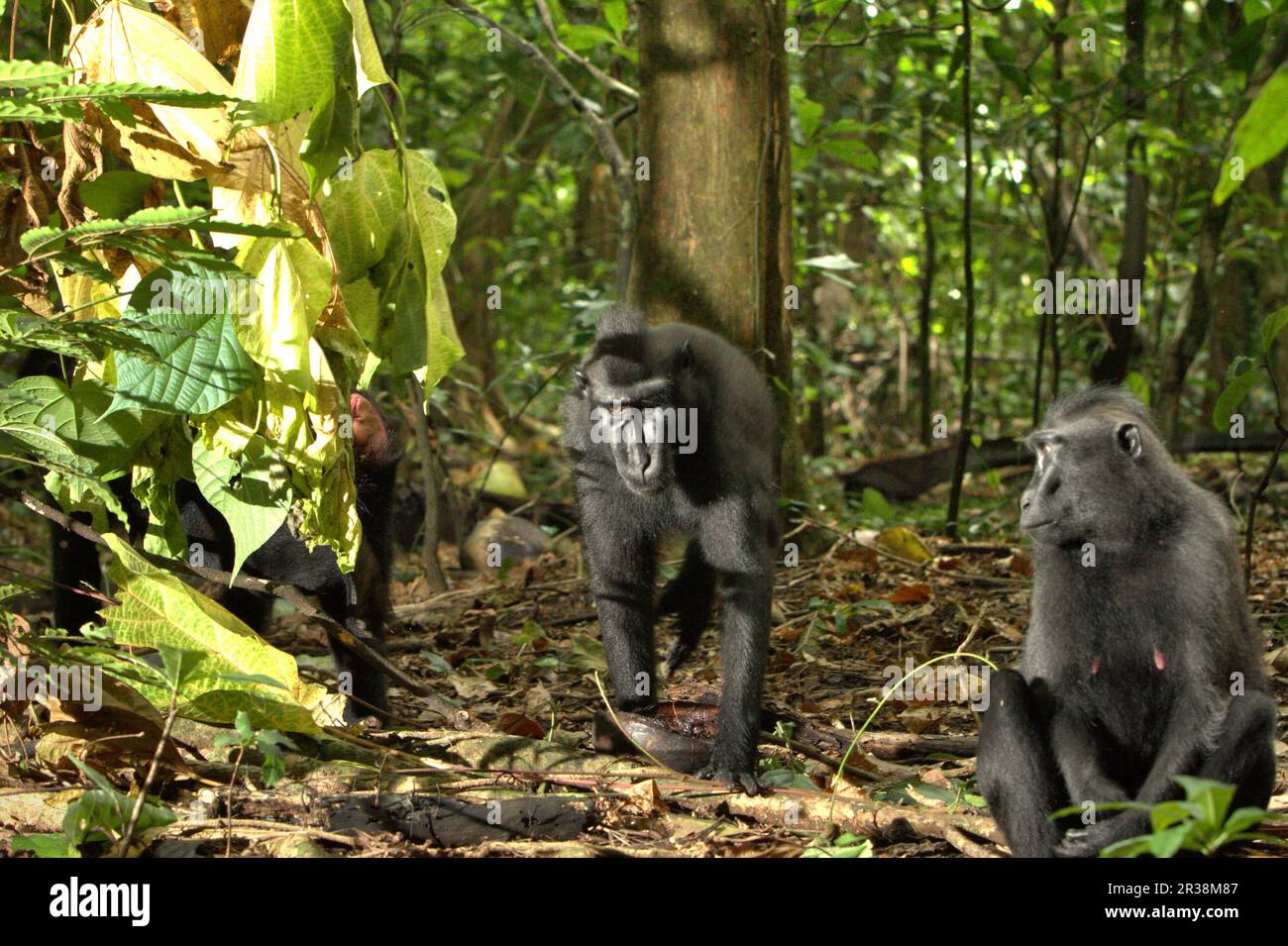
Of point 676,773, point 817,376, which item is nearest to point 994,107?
point 817,376

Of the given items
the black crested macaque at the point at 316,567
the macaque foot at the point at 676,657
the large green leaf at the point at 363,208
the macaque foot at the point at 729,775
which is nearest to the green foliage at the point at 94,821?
the large green leaf at the point at 363,208

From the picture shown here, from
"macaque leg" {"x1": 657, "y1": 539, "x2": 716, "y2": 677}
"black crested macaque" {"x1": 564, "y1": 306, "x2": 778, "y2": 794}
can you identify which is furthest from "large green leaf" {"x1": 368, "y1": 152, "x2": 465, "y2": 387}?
"macaque leg" {"x1": 657, "y1": 539, "x2": 716, "y2": 677}

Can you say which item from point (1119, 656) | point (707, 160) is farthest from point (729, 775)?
point (707, 160)

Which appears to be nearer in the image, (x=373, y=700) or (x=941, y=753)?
(x=941, y=753)

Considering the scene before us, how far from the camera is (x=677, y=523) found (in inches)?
194

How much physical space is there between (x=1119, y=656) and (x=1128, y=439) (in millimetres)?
655

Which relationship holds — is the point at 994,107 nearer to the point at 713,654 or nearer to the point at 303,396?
the point at 713,654

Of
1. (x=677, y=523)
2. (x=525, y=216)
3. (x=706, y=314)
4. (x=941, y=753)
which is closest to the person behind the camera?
(x=941, y=753)

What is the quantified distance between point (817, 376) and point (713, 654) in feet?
20.7

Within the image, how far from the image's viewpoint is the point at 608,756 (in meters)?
4.16

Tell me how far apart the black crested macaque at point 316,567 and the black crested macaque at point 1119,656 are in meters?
2.79

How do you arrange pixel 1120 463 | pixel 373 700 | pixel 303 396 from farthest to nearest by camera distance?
pixel 373 700
pixel 1120 463
pixel 303 396

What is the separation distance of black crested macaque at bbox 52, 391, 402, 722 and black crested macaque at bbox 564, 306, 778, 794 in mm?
984
